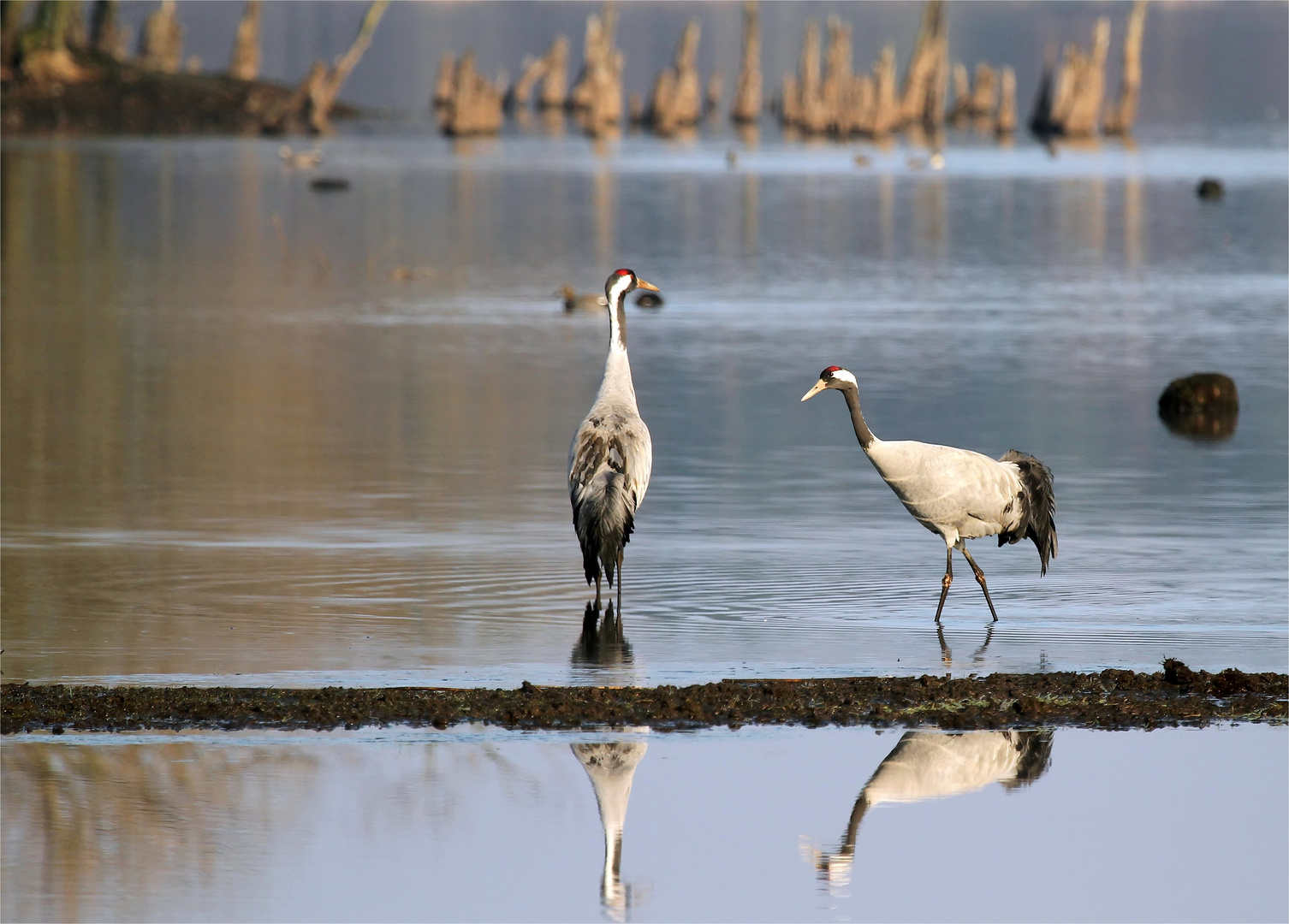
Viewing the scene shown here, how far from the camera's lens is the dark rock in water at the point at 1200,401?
20938mm

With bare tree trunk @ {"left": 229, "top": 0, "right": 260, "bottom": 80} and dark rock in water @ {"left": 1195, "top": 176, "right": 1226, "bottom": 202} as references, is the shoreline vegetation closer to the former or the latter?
bare tree trunk @ {"left": 229, "top": 0, "right": 260, "bottom": 80}

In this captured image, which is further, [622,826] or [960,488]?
[960,488]

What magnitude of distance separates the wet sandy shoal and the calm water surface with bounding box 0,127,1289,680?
680 millimetres

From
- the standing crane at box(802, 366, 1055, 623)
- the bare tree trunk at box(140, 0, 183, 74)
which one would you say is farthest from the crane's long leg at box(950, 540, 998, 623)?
the bare tree trunk at box(140, 0, 183, 74)

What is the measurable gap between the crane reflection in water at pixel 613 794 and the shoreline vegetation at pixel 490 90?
77750mm

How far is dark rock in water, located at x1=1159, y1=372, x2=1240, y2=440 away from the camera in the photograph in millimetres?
20938

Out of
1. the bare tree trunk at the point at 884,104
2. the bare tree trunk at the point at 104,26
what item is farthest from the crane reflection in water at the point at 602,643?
the bare tree trunk at the point at 884,104

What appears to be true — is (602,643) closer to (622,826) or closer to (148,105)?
(622,826)

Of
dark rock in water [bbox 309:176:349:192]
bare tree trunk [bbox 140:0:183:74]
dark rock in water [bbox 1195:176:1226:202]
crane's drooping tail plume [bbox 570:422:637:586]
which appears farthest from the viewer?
bare tree trunk [bbox 140:0:183:74]

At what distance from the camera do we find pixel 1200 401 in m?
21.3

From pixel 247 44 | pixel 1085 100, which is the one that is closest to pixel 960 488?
pixel 1085 100

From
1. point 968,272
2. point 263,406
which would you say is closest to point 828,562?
point 263,406

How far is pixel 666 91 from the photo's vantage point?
132m

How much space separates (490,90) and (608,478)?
110414 millimetres
